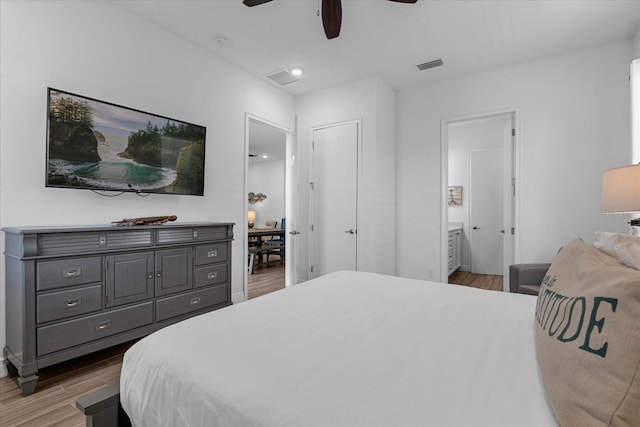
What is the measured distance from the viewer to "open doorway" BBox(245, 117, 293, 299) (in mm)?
4801

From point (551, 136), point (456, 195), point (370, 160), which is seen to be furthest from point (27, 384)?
point (456, 195)

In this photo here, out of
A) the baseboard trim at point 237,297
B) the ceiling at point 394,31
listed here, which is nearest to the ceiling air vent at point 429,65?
the ceiling at point 394,31

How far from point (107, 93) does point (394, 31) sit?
2683 mm

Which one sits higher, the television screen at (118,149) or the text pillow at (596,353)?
the television screen at (118,149)

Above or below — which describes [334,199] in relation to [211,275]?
above

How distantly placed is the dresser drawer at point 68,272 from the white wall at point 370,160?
274 centimetres

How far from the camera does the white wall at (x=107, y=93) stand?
2209mm

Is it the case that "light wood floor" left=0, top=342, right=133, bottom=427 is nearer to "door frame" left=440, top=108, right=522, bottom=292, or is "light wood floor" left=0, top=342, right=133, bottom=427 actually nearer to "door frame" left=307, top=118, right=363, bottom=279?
"door frame" left=307, top=118, right=363, bottom=279

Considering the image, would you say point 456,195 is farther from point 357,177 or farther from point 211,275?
point 211,275

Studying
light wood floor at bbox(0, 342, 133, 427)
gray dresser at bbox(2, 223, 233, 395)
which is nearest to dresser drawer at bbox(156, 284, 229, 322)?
gray dresser at bbox(2, 223, 233, 395)

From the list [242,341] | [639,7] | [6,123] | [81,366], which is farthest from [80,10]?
[639,7]

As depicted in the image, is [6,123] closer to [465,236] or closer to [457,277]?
[457,277]

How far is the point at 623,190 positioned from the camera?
5.67 feet

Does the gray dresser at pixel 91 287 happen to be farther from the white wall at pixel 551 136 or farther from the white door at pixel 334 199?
the white wall at pixel 551 136
